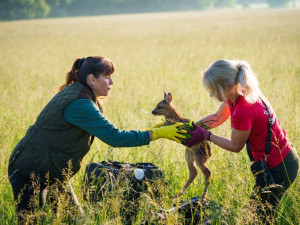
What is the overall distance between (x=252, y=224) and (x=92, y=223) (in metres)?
1.41

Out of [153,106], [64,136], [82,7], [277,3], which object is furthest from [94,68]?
[277,3]

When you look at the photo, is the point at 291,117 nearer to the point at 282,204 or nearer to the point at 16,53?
the point at 282,204

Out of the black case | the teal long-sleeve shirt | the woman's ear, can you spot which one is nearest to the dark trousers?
the black case

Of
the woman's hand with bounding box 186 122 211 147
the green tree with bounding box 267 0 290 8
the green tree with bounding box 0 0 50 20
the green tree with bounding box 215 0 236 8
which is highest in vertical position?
the green tree with bounding box 215 0 236 8

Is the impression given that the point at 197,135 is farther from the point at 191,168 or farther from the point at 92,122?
the point at 92,122

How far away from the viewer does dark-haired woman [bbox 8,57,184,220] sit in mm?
3268

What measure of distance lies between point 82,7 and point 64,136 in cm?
11636

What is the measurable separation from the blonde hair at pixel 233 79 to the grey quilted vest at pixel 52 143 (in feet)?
3.79

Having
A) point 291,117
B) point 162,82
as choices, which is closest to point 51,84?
point 162,82

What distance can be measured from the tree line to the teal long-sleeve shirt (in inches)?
3801

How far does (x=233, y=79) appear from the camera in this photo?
10.3 feet

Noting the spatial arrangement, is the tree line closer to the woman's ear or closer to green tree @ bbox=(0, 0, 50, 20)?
green tree @ bbox=(0, 0, 50, 20)

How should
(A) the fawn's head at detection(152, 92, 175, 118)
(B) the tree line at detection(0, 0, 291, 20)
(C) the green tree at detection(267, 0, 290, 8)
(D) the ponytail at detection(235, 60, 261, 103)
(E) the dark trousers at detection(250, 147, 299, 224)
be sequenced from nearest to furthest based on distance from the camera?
(D) the ponytail at detection(235, 60, 261, 103) < (E) the dark trousers at detection(250, 147, 299, 224) < (A) the fawn's head at detection(152, 92, 175, 118) < (B) the tree line at detection(0, 0, 291, 20) < (C) the green tree at detection(267, 0, 290, 8)

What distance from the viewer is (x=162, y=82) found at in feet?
31.6
